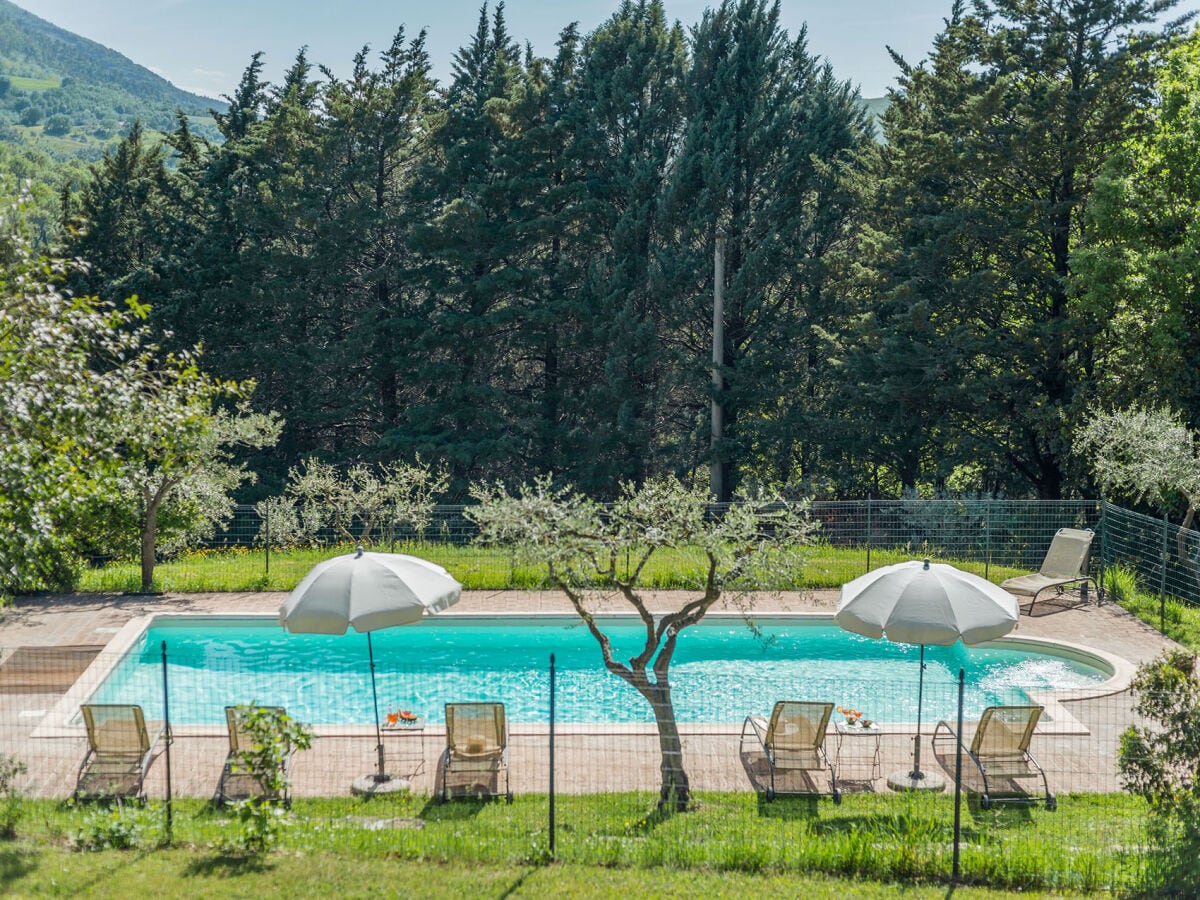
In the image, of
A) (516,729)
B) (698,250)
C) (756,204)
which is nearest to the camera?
(516,729)

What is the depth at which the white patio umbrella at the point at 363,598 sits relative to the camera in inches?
388

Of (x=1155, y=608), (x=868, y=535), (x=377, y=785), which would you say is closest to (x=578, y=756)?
(x=377, y=785)

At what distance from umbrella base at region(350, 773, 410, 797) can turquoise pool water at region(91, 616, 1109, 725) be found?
2580mm

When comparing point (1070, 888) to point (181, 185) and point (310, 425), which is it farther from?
point (181, 185)

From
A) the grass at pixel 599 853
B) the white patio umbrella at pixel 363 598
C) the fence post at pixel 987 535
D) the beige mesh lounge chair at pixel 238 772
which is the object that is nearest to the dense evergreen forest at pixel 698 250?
the fence post at pixel 987 535

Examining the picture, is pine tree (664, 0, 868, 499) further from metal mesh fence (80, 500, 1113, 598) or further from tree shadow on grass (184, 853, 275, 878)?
tree shadow on grass (184, 853, 275, 878)

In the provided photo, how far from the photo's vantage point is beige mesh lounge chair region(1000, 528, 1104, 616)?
16109 mm

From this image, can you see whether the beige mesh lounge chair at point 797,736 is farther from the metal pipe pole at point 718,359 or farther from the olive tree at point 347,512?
the metal pipe pole at point 718,359

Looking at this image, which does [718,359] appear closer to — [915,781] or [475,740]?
[915,781]

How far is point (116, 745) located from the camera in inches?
367

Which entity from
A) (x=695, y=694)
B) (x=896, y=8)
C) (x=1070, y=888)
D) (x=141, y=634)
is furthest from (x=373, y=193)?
(x=1070, y=888)

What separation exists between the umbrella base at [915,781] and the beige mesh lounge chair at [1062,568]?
6956mm

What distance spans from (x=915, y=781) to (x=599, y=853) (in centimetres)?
341

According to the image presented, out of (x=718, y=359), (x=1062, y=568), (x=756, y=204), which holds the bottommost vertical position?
(x=1062, y=568)
